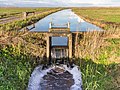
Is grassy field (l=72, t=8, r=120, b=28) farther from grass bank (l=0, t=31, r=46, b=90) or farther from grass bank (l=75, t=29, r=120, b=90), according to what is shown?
grass bank (l=0, t=31, r=46, b=90)

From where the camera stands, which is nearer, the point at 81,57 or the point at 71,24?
the point at 81,57

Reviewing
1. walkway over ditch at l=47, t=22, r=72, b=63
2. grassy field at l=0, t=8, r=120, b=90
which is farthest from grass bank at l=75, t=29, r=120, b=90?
walkway over ditch at l=47, t=22, r=72, b=63

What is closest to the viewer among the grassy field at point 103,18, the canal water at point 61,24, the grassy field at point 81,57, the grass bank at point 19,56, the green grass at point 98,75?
the grass bank at point 19,56

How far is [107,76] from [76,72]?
7.39ft

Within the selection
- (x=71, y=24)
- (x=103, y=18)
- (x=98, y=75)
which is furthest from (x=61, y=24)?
(x=103, y=18)

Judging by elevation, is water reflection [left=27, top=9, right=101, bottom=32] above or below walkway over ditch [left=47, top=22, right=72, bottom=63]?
below

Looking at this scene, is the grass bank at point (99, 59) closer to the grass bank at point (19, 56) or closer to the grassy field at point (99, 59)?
the grassy field at point (99, 59)

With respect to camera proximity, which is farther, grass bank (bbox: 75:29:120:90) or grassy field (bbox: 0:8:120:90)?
grass bank (bbox: 75:29:120:90)

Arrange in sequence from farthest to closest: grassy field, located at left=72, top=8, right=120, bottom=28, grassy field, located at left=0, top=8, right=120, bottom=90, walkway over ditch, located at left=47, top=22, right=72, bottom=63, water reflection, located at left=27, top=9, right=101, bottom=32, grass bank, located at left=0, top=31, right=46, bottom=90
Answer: grassy field, located at left=72, top=8, right=120, bottom=28 < water reflection, located at left=27, top=9, right=101, bottom=32 < walkway over ditch, located at left=47, top=22, right=72, bottom=63 < grassy field, located at left=0, top=8, right=120, bottom=90 < grass bank, located at left=0, top=31, right=46, bottom=90

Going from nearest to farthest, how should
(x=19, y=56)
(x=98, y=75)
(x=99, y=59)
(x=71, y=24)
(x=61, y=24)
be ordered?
(x=98, y=75), (x=19, y=56), (x=99, y=59), (x=61, y=24), (x=71, y=24)

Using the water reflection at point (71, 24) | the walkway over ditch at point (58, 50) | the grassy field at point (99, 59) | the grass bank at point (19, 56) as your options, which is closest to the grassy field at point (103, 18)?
the water reflection at point (71, 24)

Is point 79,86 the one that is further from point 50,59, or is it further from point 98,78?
point 50,59

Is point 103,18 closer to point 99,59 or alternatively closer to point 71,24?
point 71,24

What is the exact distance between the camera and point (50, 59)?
23.0 metres
